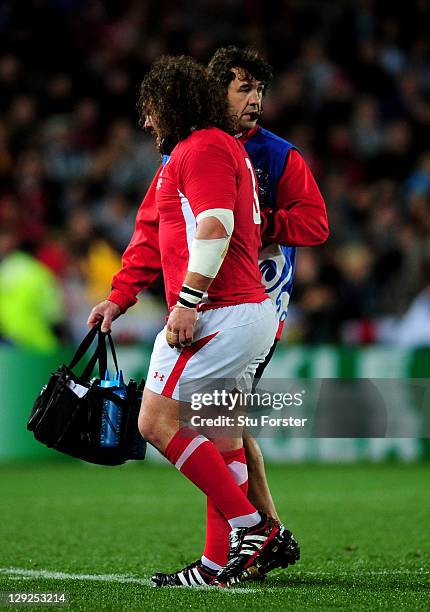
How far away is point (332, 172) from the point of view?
47.7 ft

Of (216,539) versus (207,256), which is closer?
(207,256)

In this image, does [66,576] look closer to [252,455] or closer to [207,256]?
[252,455]

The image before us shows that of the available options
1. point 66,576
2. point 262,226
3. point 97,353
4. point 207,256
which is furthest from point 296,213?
point 66,576

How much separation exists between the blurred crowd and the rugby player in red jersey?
684 centimetres

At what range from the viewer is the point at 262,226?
5250 mm

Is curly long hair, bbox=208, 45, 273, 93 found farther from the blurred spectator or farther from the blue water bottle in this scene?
the blurred spectator

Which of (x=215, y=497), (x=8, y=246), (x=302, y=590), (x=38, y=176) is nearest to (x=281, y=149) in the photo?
(x=215, y=497)

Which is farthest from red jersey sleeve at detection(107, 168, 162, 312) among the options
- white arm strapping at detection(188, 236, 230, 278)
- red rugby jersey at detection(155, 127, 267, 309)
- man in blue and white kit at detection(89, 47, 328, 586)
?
white arm strapping at detection(188, 236, 230, 278)

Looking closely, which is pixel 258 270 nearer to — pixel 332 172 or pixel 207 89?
pixel 207 89

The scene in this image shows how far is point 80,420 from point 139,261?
796 millimetres

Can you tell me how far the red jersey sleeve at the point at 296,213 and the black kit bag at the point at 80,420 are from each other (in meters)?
0.95

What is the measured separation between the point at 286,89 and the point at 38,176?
3234mm

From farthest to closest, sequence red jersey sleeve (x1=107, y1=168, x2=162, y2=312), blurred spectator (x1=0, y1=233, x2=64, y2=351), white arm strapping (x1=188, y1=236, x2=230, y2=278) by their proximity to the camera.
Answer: blurred spectator (x1=0, y1=233, x2=64, y2=351)
red jersey sleeve (x1=107, y1=168, x2=162, y2=312)
white arm strapping (x1=188, y1=236, x2=230, y2=278)

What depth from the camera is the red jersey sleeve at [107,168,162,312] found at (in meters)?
5.47
